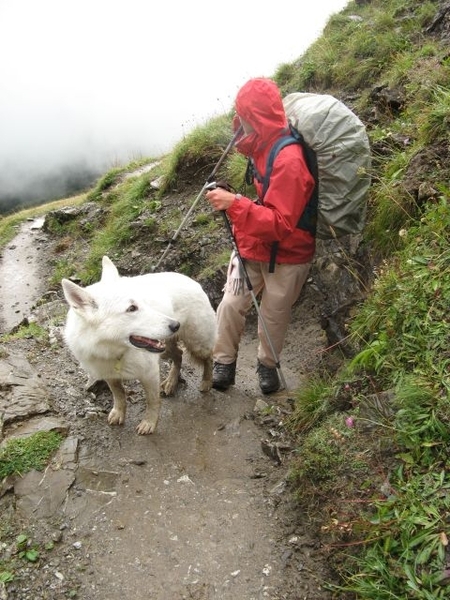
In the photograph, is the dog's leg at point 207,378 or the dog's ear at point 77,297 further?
the dog's leg at point 207,378

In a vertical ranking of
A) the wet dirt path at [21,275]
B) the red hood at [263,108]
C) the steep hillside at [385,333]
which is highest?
the red hood at [263,108]

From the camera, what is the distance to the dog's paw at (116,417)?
554cm

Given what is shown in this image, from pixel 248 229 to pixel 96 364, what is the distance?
2.18 meters

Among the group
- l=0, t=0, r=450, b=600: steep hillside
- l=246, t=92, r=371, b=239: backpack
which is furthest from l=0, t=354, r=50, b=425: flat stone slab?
l=246, t=92, r=371, b=239: backpack

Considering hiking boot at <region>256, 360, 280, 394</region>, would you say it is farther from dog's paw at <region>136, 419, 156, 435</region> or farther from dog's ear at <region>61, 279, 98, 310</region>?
dog's ear at <region>61, 279, 98, 310</region>

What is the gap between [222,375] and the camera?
6621mm

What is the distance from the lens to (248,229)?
4996 mm

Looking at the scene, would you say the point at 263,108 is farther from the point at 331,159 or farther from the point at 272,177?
the point at 331,159

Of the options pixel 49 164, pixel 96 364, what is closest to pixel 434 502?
pixel 96 364

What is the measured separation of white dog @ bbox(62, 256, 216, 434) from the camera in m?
4.62

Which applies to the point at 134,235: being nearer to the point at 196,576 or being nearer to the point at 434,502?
the point at 196,576

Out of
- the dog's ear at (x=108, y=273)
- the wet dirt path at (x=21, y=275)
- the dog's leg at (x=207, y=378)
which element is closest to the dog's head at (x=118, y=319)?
the dog's ear at (x=108, y=273)

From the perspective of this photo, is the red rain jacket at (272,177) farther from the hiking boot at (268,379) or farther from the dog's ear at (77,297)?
the hiking boot at (268,379)

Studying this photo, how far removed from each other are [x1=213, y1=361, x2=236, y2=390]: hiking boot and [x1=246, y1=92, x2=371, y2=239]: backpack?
94.5 inches
